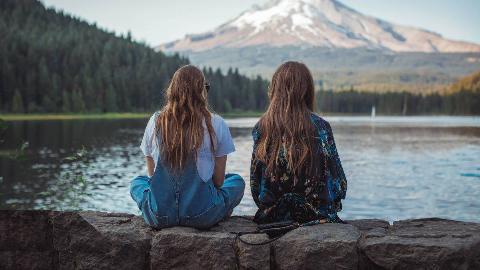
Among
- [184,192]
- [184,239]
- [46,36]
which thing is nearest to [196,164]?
[184,192]

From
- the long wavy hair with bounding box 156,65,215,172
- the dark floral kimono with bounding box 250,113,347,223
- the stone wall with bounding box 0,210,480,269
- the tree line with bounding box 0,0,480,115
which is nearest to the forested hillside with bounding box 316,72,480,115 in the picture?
the tree line with bounding box 0,0,480,115

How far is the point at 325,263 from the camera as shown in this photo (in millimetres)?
4746

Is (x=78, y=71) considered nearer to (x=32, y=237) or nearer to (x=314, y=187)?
(x=32, y=237)

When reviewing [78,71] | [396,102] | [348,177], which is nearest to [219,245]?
[348,177]

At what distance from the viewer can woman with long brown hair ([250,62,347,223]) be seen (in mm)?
5387

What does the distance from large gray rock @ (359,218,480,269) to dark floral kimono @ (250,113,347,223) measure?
0.62 metres

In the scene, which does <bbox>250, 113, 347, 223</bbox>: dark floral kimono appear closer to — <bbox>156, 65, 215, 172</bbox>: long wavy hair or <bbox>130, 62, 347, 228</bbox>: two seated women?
<bbox>130, 62, 347, 228</bbox>: two seated women

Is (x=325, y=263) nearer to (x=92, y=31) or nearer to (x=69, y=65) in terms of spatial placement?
(x=69, y=65)

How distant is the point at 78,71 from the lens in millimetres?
130250

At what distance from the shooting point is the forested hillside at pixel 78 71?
111 metres

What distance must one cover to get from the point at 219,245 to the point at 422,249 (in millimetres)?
1411

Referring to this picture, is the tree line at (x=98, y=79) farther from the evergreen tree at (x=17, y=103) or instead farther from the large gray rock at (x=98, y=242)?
the large gray rock at (x=98, y=242)

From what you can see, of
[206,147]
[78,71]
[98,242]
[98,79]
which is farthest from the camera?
[78,71]

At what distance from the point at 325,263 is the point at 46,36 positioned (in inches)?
5720
